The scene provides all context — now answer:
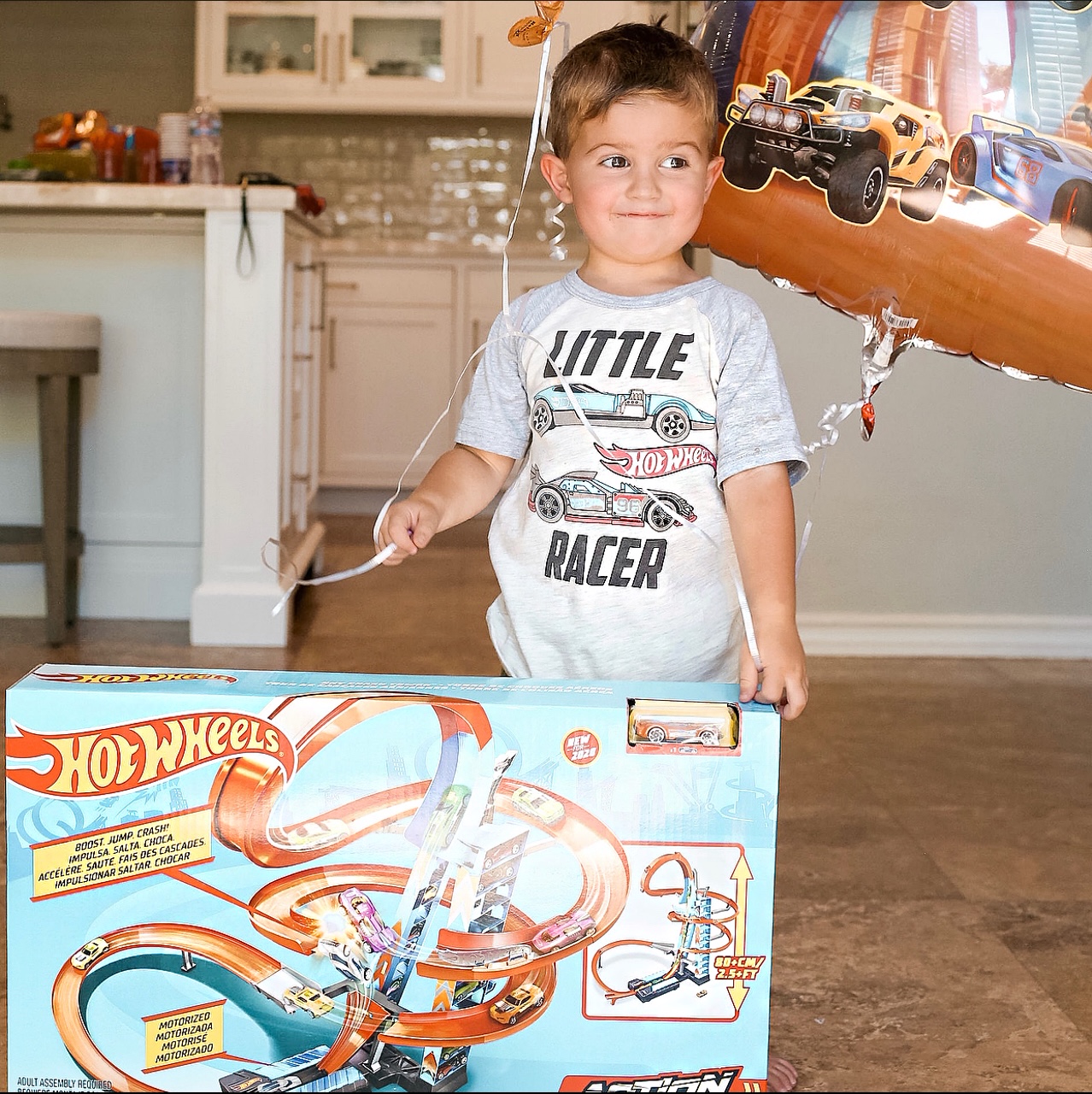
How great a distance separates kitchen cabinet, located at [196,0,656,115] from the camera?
4.23 meters

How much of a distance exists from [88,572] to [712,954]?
2.21m

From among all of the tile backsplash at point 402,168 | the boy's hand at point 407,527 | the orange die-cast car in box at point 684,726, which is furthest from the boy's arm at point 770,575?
the tile backsplash at point 402,168

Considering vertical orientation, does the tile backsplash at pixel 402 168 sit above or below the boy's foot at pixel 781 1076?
above

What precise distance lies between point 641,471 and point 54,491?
5.81 feet

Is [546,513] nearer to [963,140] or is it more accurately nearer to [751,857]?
[751,857]

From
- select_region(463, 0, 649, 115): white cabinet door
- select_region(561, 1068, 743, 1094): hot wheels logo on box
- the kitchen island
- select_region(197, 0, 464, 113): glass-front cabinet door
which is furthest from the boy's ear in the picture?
select_region(197, 0, 464, 113): glass-front cabinet door

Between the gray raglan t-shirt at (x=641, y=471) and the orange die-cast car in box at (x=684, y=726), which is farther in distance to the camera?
the gray raglan t-shirt at (x=641, y=471)

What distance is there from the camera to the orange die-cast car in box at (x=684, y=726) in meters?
0.70

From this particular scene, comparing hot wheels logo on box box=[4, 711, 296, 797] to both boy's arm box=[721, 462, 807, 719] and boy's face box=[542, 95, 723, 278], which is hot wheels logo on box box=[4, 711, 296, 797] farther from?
boy's face box=[542, 95, 723, 278]

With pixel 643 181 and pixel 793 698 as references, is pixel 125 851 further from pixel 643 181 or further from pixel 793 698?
pixel 643 181

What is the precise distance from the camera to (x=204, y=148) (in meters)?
2.52

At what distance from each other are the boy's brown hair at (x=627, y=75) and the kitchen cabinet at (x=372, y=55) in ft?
11.5

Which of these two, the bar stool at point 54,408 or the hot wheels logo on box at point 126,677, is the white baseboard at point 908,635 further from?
the hot wheels logo on box at point 126,677

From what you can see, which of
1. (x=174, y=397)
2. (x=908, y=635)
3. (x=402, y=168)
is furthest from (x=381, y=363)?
(x=908, y=635)
